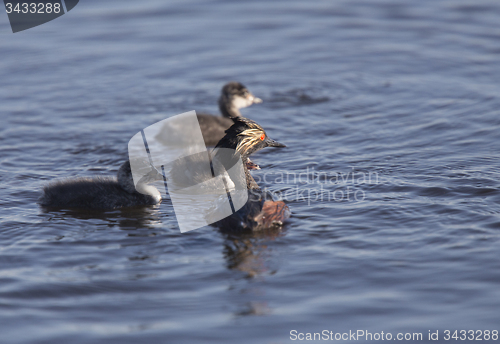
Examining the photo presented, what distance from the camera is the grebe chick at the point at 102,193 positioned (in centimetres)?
678

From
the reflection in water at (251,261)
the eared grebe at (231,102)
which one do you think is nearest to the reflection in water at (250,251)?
the reflection in water at (251,261)

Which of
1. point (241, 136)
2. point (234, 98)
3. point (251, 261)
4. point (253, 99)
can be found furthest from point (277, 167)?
point (251, 261)

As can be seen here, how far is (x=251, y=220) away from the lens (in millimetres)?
6066

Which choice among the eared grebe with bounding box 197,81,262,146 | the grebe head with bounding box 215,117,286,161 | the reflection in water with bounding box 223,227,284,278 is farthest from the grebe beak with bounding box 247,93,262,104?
the reflection in water with bounding box 223,227,284,278

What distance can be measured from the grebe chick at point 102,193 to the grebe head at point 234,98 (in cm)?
366

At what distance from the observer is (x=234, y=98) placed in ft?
34.1

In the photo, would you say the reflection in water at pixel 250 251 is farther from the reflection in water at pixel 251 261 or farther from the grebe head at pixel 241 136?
the grebe head at pixel 241 136

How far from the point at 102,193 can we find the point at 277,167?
8.55 ft

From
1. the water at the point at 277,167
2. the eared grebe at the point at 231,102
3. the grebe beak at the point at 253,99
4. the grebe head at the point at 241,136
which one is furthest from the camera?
the grebe beak at the point at 253,99

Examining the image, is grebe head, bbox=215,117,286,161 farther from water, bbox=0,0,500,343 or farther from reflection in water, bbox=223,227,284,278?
reflection in water, bbox=223,227,284,278

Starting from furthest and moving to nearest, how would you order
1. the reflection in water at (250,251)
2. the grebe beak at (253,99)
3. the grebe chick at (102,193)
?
1. the grebe beak at (253,99)
2. the grebe chick at (102,193)
3. the reflection in water at (250,251)

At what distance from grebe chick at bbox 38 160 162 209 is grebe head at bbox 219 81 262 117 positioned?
12.0 feet

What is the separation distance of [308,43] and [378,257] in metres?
9.19

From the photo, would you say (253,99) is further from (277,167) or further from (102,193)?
(102,193)
